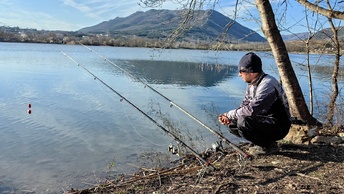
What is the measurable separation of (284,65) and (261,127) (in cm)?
209

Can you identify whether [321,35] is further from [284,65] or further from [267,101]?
[267,101]

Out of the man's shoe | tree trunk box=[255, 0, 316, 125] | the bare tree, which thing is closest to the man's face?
the man's shoe

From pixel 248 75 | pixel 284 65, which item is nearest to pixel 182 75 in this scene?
pixel 284 65

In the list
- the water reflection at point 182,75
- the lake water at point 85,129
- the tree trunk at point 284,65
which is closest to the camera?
the tree trunk at point 284,65

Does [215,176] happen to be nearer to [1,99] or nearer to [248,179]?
[248,179]

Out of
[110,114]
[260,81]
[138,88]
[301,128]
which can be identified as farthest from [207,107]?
[260,81]

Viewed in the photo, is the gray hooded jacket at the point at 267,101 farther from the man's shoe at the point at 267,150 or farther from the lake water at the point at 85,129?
the lake water at the point at 85,129

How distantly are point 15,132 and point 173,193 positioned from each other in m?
6.21

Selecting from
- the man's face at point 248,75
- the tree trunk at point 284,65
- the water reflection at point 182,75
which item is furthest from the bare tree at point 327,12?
the water reflection at point 182,75

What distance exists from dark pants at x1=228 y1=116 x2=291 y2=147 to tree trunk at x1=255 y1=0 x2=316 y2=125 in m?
1.79

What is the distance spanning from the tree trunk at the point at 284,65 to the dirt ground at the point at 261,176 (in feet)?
3.41

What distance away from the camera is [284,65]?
18.6 ft

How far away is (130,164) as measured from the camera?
246 inches

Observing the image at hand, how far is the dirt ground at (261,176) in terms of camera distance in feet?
11.1
